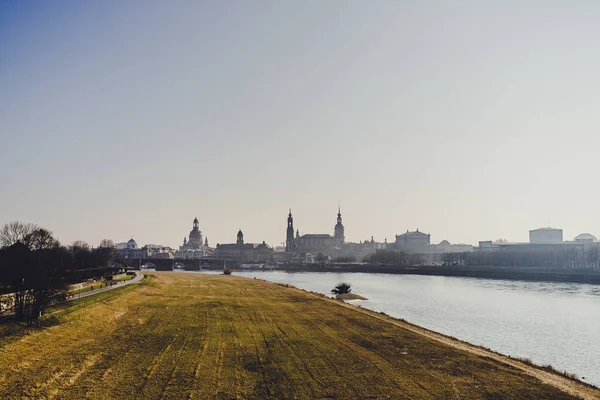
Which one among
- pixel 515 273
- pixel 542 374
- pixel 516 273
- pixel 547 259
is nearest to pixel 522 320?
pixel 542 374

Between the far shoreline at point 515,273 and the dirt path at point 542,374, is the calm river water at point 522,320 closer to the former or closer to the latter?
the dirt path at point 542,374

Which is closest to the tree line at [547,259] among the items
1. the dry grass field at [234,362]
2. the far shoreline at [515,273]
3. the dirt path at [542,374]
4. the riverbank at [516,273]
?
the riverbank at [516,273]

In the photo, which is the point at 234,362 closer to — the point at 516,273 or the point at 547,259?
the point at 516,273

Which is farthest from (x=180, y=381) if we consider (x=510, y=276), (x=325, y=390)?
(x=510, y=276)

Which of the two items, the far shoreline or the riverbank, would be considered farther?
the riverbank

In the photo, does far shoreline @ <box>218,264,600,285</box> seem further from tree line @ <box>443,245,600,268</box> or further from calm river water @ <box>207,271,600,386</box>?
calm river water @ <box>207,271,600,386</box>

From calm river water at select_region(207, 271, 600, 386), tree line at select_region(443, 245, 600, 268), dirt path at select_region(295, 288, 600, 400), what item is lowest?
calm river water at select_region(207, 271, 600, 386)

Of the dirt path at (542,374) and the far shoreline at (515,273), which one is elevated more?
the far shoreline at (515,273)

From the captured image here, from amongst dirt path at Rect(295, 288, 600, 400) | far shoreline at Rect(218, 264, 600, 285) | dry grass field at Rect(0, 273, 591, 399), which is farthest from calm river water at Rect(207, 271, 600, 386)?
far shoreline at Rect(218, 264, 600, 285)

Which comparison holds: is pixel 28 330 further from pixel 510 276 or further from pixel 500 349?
pixel 510 276
